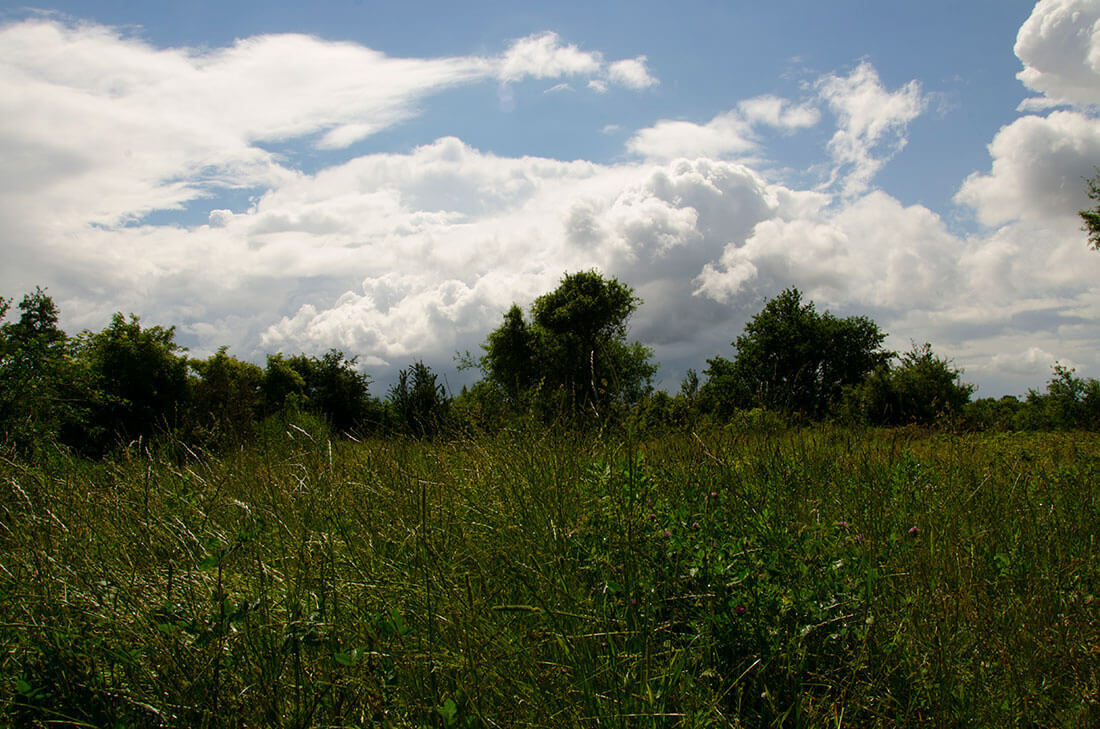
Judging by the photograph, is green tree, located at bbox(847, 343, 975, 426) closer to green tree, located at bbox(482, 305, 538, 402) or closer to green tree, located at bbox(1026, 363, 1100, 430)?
green tree, located at bbox(1026, 363, 1100, 430)

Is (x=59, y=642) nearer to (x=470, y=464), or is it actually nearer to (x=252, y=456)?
(x=470, y=464)

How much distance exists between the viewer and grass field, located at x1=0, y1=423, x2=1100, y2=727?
6.81ft

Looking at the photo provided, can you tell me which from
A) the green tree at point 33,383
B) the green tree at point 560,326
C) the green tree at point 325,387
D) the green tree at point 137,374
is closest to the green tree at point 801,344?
the green tree at point 560,326

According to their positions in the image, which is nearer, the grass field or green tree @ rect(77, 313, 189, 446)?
the grass field

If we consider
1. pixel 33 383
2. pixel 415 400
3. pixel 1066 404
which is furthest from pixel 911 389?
pixel 33 383

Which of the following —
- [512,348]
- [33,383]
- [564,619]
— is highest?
[512,348]

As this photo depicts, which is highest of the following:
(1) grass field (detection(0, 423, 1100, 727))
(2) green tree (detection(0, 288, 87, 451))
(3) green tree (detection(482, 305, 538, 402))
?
(3) green tree (detection(482, 305, 538, 402))

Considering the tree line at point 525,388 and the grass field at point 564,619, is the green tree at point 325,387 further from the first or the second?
the grass field at point 564,619

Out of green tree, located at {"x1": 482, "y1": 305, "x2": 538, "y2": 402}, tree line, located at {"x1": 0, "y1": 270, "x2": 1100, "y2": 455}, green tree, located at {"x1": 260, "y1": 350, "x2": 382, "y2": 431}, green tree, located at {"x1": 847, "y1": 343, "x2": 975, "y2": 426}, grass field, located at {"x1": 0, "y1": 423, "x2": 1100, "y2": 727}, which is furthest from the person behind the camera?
green tree, located at {"x1": 482, "y1": 305, "x2": 538, "y2": 402}

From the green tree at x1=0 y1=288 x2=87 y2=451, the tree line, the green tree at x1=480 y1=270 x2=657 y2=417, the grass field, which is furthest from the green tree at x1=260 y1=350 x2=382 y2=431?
the grass field

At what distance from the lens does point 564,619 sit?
2348 millimetres

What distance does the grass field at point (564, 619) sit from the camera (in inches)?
81.7

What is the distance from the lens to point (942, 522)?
377 centimetres

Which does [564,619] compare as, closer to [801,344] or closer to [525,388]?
[525,388]
